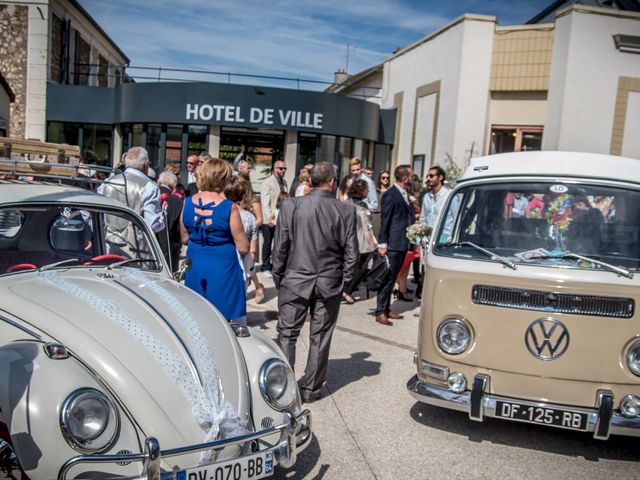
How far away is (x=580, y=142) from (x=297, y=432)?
14.0 meters

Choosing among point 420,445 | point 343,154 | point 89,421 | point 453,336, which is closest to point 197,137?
point 343,154

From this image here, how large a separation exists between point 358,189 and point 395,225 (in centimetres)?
113

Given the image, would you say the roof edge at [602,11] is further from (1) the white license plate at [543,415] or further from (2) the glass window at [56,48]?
(2) the glass window at [56,48]

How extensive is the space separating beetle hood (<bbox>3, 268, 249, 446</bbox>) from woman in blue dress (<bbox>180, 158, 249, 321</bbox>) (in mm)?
1080

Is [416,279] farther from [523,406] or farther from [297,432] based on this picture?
[297,432]

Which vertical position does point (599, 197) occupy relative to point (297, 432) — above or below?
above

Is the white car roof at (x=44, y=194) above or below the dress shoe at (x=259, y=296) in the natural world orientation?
above

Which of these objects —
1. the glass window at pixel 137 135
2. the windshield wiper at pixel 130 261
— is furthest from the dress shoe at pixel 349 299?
the glass window at pixel 137 135

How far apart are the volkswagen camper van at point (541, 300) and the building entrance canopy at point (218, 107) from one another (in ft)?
48.3

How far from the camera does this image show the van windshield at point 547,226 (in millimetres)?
4430

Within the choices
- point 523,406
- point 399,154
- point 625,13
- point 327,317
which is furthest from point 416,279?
point 399,154

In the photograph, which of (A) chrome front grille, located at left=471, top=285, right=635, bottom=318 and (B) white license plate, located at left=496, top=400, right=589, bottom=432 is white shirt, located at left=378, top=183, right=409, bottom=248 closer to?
(A) chrome front grille, located at left=471, top=285, right=635, bottom=318

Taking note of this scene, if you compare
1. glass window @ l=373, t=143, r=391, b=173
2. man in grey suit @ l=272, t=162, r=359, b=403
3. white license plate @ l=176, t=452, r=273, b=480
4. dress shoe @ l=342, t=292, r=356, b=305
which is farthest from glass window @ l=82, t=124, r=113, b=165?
white license plate @ l=176, t=452, r=273, b=480

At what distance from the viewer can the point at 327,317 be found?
4953 millimetres
